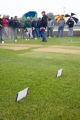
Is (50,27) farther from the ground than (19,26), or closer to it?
closer to it

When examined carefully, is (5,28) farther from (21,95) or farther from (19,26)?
(21,95)

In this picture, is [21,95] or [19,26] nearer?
[21,95]

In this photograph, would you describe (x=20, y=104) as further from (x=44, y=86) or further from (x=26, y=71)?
(x=26, y=71)

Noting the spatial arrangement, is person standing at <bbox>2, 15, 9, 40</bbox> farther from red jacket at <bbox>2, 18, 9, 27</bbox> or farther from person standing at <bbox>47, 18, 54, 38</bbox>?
person standing at <bbox>47, 18, 54, 38</bbox>

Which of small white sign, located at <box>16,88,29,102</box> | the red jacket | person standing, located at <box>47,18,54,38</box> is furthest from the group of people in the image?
small white sign, located at <box>16,88,29,102</box>

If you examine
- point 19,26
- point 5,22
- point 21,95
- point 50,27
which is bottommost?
point 50,27

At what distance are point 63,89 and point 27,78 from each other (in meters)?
1.38

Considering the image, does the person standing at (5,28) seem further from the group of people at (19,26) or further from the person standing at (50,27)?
the person standing at (50,27)

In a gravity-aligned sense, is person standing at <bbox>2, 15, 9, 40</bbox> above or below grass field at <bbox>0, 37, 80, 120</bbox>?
below

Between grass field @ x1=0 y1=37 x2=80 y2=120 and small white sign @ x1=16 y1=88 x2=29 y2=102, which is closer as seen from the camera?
grass field @ x1=0 y1=37 x2=80 y2=120

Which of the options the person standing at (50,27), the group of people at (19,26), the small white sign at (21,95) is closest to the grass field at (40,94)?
the small white sign at (21,95)

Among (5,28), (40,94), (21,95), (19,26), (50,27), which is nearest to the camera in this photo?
(21,95)

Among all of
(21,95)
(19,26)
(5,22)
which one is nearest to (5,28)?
(5,22)

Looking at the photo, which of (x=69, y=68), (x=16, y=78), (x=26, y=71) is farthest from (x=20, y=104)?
(x=69, y=68)
